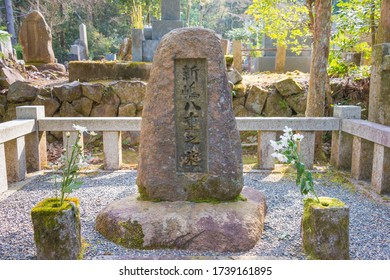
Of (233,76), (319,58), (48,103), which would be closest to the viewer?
(319,58)

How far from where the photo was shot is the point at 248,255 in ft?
9.76

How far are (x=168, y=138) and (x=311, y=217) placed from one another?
1.44m

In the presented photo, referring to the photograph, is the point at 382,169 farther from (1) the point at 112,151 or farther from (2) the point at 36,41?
(2) the point at 36,41

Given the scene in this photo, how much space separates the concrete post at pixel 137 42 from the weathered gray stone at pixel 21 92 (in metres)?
2.70

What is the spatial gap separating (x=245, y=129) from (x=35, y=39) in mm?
8680

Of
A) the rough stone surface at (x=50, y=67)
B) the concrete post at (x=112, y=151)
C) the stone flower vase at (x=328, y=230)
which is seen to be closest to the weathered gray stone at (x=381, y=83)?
the stone flower vase at (x=328, y=230)

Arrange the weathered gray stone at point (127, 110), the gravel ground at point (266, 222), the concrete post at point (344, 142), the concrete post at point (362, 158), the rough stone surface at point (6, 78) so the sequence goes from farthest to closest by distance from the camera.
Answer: the rough stone surface at point (6, 78) → the weathered gray stone at point (127, 110) → the concrete post at point (344, 142) → the concrete post at point (362, 158) → the gravel ground at point (266, 222)

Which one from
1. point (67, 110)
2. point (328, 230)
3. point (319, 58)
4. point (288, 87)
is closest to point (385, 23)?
point (319, 58)

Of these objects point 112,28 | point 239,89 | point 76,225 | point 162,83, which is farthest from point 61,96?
point 112,28

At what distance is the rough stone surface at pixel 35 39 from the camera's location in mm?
11312

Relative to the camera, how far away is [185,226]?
10.2 feet

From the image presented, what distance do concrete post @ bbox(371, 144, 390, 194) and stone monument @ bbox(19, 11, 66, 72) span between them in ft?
31.5

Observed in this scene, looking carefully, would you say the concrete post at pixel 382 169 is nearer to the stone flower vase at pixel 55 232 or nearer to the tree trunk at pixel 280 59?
the stone flower vase at pixel 55 232

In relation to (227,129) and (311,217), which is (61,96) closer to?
(227,129)
